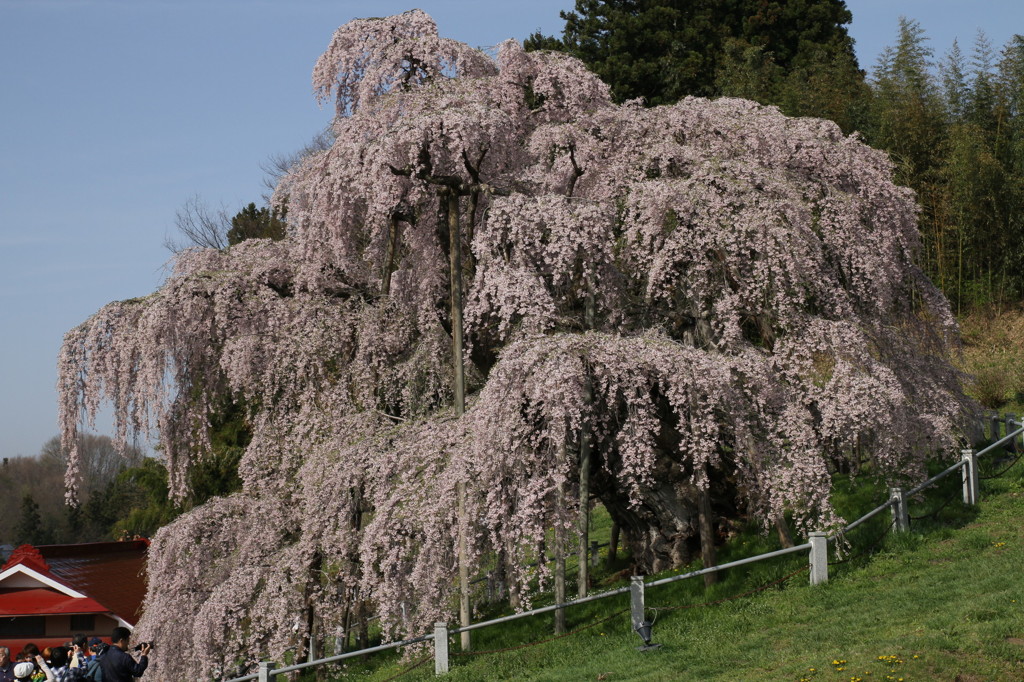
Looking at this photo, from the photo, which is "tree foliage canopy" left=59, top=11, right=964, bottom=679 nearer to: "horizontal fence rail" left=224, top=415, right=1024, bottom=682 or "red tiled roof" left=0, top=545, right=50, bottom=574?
"horizontal fence rail" left=224, top=415, right=1024, bottom=682

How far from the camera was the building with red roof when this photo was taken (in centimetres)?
2373

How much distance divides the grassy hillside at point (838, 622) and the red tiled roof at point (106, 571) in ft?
36.6

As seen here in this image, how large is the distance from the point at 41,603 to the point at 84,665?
13.1m

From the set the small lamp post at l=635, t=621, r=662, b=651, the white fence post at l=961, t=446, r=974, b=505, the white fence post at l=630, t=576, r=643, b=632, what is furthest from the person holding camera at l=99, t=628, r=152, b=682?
the white fence post at l=961, t=446, r=974, b=505

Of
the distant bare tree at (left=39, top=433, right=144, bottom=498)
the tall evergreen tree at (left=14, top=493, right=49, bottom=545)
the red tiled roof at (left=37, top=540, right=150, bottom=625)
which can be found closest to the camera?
the red tiled roof at (left=37, top=540, right=150, bottom=625)

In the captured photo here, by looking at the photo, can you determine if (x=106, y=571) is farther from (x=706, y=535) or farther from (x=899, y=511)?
(x=899, y=511)

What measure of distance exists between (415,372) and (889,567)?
6854mm

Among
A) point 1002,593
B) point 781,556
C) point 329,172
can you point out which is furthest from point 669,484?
point 329,172

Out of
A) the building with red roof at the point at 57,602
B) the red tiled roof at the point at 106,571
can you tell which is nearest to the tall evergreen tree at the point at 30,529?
the red tiled roof at the point at 106,571

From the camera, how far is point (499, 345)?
16.0 m

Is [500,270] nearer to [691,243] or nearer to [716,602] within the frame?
[691,243]

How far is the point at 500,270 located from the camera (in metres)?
13.4

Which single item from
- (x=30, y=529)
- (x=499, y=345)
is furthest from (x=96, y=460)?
(x=499, y=345)

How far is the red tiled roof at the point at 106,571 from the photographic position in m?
24.1
